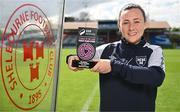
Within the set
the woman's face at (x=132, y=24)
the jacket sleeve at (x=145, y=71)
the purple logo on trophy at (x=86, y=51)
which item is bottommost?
the jacket sleeve at (x=145, y=71)

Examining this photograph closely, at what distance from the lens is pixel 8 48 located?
1031mm

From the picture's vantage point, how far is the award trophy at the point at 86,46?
3.79 ft

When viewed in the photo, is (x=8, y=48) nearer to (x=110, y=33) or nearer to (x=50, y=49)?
(x=50, y=49)

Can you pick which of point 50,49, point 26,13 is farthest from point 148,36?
point 26,13

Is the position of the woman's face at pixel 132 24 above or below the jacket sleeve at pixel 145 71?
above

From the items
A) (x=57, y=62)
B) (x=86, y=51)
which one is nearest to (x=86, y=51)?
(x=86, y=51)

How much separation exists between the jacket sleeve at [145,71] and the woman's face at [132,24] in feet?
0.29

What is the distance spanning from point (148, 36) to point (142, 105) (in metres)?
0.24

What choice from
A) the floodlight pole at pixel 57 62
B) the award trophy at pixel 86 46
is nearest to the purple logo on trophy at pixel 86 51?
the award trophy at pixel 86 46

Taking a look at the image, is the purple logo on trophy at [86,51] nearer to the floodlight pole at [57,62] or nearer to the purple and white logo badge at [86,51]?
the purple and white logo badge at [86,51]

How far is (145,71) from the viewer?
128 centimetres

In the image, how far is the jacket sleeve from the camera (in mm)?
1237

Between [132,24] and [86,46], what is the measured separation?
21 cm

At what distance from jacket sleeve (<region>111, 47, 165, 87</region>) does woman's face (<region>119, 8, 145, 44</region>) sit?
0.29 ft
